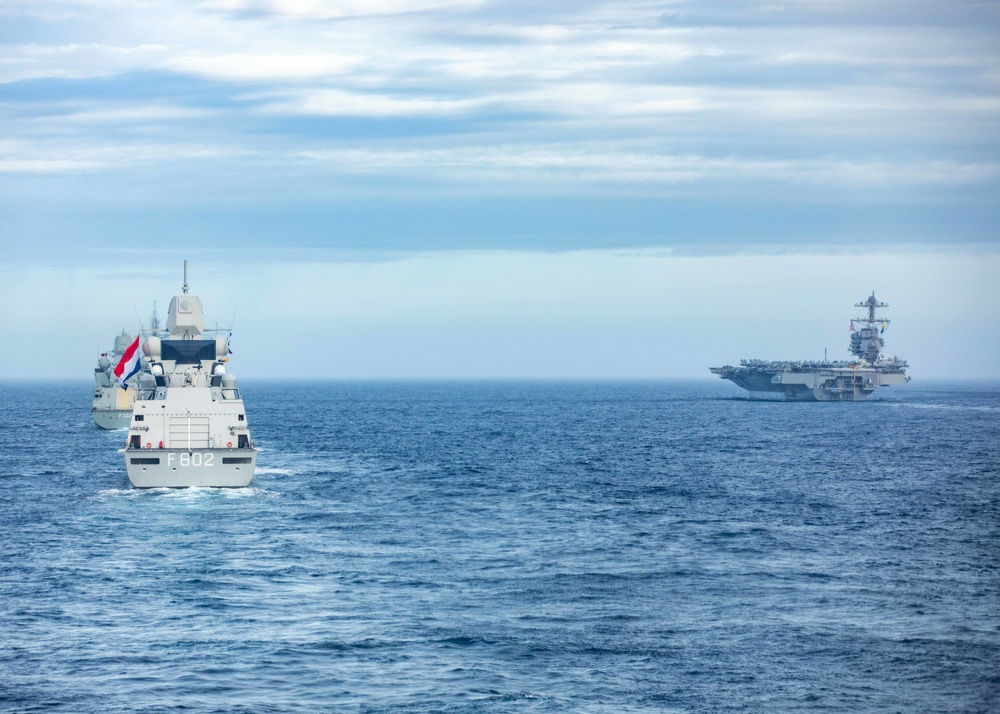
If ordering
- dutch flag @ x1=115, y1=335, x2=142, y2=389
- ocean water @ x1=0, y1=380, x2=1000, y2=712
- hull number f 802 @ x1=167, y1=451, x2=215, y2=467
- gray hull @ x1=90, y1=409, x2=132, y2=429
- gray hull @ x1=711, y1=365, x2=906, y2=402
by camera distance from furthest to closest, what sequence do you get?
gray hull @ x1=711, y1=365, x2=906, y2=402 < gray hull @ x1=90, y1=409, x2=132, y2=429 < dutch flag @ x1=115, y1=335, x2=142, y2=389 < hull number f 802 @ x1=167, y1=451, x2=215, y2=467 < ocean water @ x1=0, y1=380, x2=1000, y2=712

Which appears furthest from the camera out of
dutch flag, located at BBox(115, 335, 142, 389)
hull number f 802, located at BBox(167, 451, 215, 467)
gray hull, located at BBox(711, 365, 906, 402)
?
gray hull, located at BBox(711, 365, 906, 402)

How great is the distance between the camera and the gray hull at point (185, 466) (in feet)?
179

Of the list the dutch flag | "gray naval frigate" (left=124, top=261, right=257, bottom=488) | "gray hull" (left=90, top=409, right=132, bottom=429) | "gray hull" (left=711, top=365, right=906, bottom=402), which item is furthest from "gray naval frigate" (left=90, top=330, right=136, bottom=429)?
"gray hull" (left=711, top=365, right=906, bottom=402)

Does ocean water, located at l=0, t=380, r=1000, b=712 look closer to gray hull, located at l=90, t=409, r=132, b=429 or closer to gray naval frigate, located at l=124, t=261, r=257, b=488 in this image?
gray naval frigate, located at l=124, t=261, r=257, b=488

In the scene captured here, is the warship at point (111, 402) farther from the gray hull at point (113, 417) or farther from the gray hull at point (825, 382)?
the gray hull at point (825, 382)

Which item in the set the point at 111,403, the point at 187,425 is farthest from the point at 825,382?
the point at 187,425

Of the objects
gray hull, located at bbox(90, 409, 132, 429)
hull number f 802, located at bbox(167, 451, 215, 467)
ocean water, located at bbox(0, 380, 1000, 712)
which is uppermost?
hull number f 802, located at bbox(167, 451, 215, 467)

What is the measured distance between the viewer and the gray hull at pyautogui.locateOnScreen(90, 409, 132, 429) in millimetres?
112062

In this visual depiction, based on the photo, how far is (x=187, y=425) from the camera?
2215 inches

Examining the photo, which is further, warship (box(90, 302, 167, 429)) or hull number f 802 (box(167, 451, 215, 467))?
warship (box(90, 302, 167, 429))

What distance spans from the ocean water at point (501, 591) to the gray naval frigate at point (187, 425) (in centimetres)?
160

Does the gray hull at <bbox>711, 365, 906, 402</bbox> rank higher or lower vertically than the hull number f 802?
higher

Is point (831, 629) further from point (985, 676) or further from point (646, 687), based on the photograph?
point (646, 687)

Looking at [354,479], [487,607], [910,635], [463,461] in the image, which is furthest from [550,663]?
[463,461]
